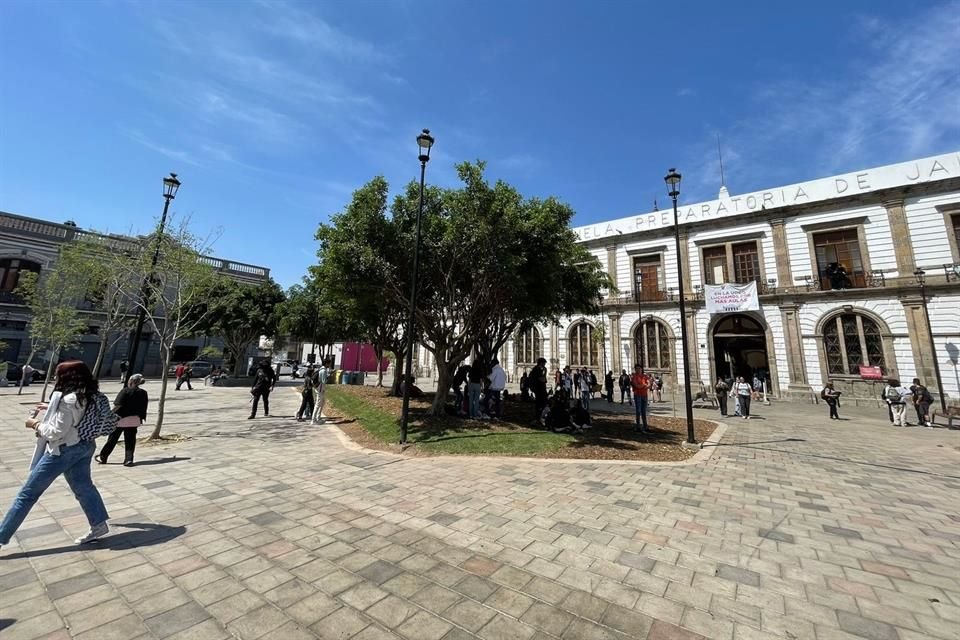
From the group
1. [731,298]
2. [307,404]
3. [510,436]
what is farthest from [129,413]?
[731,298]

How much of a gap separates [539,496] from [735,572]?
8.08 feet

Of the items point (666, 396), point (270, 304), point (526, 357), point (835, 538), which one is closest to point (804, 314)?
point (666, 396)

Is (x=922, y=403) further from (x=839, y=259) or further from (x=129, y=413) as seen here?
(x=129, y=413)

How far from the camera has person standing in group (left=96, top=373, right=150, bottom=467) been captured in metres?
6.43

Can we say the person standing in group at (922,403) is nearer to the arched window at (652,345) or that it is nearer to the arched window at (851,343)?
the arched window at (851,343)

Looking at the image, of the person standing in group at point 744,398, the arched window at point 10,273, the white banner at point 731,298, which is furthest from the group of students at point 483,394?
the arched window at point 10,273

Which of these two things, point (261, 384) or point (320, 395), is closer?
point (320, 395)

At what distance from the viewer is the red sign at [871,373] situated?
18.7 meters

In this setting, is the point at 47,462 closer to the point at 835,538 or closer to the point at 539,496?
the point at 539,496

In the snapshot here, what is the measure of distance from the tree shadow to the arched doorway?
25834mm

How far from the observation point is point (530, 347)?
101 feet

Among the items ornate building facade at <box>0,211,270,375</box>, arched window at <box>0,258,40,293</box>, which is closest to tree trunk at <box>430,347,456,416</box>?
ornate building facade at <box>0,211,270,375</box>

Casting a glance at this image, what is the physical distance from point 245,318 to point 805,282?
34.7 m

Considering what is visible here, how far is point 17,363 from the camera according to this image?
25.0 meters
